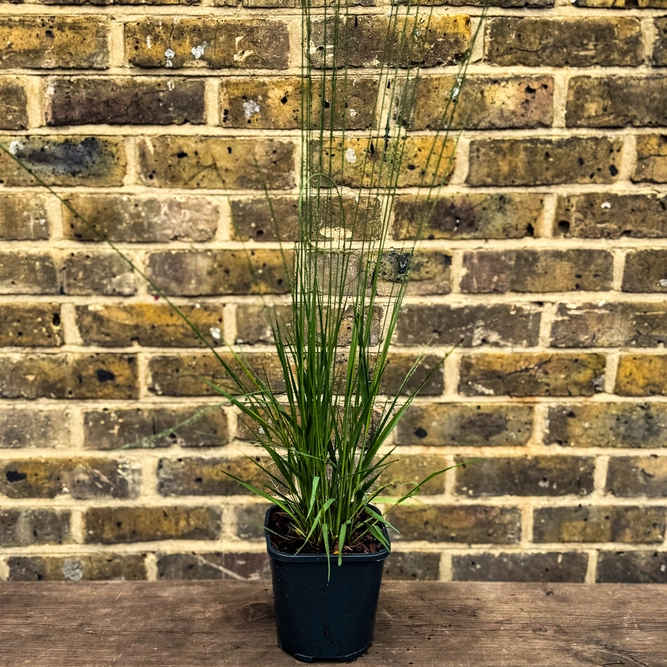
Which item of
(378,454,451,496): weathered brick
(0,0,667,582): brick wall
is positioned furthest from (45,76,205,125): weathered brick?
(378,454,451,496): weathered brick

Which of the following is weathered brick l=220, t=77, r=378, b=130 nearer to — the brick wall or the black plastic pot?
the brick wall

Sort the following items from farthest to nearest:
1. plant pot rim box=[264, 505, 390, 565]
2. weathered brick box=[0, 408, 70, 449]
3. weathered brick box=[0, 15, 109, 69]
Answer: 1. weathered brick box=[0, 408, 70, 449]
2. weathered brick box=[0, 15, 109, 69]
3. plant pot rim box=[264, 505, 390, 565]

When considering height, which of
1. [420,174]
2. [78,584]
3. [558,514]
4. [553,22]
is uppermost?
[553,22]

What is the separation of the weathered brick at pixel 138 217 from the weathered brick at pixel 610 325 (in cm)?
66

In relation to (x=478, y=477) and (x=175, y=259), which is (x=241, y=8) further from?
(x=478, y=477)

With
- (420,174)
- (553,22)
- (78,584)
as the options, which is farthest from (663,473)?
(78,584)

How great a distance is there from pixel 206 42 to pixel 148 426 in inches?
27.1

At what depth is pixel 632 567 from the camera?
1.29 metres

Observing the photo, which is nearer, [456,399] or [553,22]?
[553,22]

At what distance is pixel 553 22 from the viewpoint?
1.13 meters

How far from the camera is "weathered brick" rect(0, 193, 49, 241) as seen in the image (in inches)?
45.8

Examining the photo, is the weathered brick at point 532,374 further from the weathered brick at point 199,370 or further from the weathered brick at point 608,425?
the weathered brick at point 199,370

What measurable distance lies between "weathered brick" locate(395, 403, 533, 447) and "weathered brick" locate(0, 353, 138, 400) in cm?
52

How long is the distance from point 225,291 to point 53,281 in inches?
12.1
